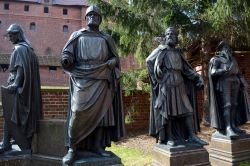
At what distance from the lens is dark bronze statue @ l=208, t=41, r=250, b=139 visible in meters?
6.50

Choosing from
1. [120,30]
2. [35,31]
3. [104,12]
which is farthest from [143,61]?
[35,31]

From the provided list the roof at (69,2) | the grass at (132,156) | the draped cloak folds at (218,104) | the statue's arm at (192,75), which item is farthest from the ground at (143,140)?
the roof at (69,2)

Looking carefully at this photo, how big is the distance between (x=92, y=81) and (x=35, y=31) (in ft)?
141

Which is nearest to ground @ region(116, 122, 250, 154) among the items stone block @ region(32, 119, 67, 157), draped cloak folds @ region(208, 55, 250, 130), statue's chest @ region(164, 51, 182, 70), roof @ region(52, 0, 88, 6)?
draped cloak folds @ region(208, 55, 250, 130)

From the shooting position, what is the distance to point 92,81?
437 cm

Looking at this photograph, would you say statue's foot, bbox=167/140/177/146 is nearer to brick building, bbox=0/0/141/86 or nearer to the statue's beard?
the statue's beard

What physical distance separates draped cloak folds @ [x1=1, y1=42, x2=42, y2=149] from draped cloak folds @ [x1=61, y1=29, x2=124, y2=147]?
88 centimetres

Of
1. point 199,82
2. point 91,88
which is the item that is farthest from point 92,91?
point 199,82

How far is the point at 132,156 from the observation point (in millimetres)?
7680

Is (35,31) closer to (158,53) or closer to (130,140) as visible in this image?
(130,140)

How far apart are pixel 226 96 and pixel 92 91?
3187 millimetres

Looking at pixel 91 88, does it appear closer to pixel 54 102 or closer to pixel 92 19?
pixel 92 19

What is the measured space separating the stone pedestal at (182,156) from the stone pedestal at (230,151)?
3.04 feet

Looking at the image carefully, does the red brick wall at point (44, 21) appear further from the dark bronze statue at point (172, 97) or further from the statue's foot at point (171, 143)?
the statue's foot at point (171, 143)
